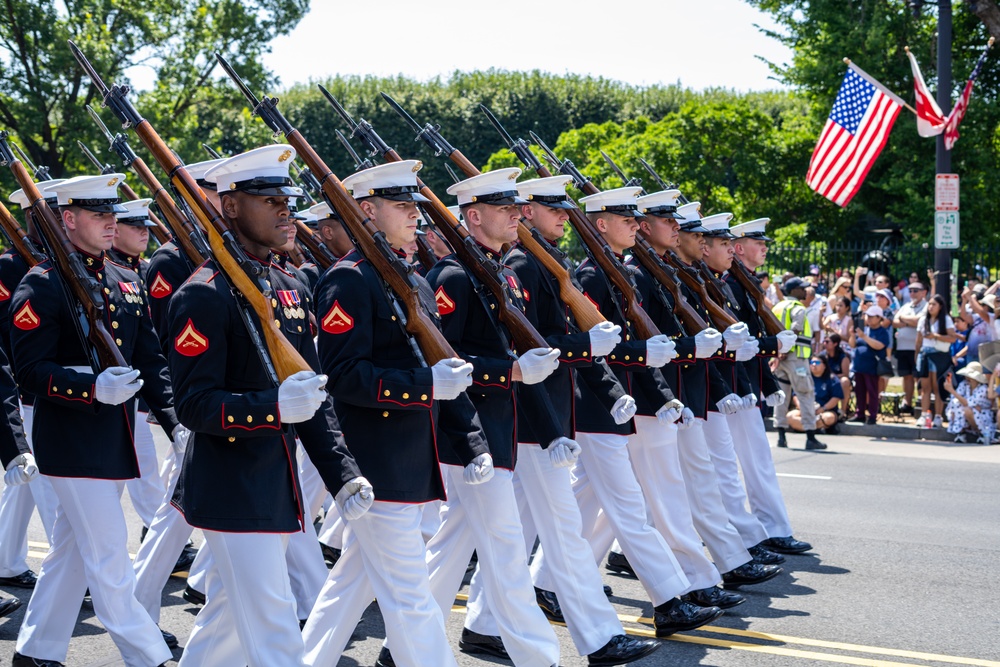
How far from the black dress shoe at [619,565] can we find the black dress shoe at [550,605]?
44.9 inches

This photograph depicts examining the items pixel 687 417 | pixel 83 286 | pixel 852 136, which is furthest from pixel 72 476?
pixel 852 136

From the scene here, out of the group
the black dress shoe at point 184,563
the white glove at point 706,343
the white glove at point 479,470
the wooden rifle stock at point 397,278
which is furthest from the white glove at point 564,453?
the black dress shoe at point 184,563

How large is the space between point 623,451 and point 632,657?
1.11 m

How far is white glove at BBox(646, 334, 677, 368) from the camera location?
638 centimetres

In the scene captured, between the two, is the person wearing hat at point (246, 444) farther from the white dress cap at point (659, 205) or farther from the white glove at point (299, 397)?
the white dress cap at point (659, 205)

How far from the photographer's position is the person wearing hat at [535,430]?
17.3 ft

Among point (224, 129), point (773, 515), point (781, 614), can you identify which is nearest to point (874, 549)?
point (773, 515)

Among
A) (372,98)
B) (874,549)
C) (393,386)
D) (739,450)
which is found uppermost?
(372,98)

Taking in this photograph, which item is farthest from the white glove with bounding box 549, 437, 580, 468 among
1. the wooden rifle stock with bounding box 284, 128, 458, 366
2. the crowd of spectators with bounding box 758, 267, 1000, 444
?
the crowd of spectators with bounding box 758, 267, 1000, 444

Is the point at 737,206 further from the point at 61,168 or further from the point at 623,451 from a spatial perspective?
the point at 623,451

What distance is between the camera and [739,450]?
7.88 m

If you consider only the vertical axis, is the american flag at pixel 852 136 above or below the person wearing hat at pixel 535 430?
above

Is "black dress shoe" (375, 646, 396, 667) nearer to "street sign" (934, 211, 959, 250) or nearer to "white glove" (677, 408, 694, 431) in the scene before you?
"white glove" (677, 408, 694, 431)

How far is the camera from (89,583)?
5.00m
